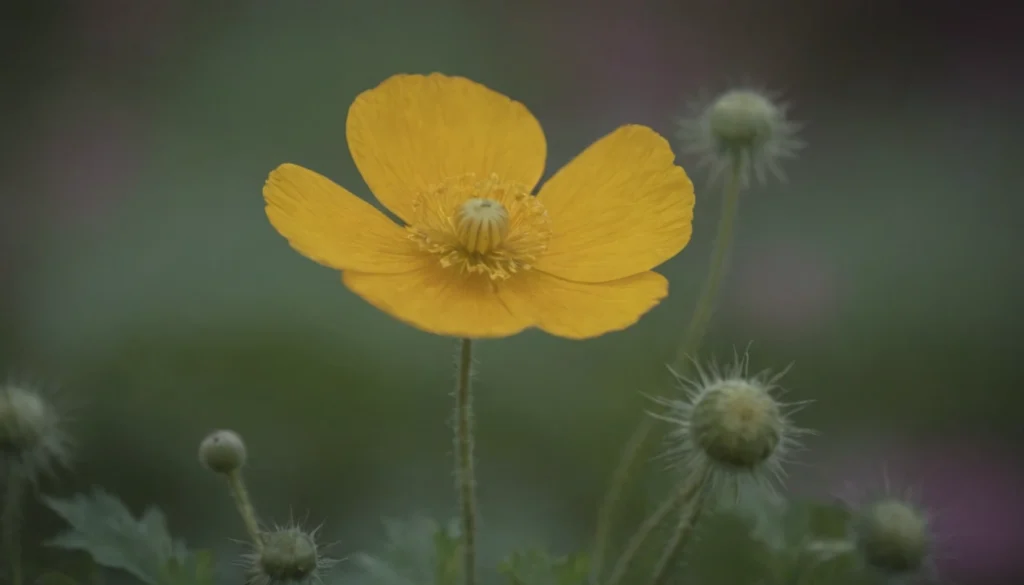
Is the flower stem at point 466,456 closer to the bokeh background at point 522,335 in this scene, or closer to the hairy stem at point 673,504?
the hairy stem at point 673,504

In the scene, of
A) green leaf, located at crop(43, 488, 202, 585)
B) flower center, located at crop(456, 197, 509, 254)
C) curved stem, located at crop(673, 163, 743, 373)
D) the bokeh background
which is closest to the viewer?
green leaf, located at crop(43, 488, 202, 585)

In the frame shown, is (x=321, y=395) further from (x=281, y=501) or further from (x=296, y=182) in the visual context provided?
(x=296, y=182)

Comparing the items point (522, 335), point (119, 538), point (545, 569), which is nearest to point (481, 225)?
point (545, 569)

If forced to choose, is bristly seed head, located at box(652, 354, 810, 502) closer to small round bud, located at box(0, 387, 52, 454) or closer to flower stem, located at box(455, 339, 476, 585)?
flower stem, located at box(455, 339, 476, 585)

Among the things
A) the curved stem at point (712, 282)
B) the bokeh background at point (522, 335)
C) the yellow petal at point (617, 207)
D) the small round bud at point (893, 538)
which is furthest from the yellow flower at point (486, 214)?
the bokeh background at point (522, 335)

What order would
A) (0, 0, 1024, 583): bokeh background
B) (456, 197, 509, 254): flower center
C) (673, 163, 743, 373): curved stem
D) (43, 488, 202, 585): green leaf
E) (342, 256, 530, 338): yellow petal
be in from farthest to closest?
(0, 0, 1024, 583): bokeh background
(673, 163, 743, 373): curved stem
(456, 197, 509, 254): flower center
(43, 488, 202, 585): green leaf
(342, 256, 530, 338): yellow petal

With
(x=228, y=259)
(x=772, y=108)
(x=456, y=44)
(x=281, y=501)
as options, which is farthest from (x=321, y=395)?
(x=456, y=44)

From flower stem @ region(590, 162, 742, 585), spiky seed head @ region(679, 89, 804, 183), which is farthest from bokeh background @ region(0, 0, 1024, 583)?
spiky seed head @ region(679, 89, 804, 183)
